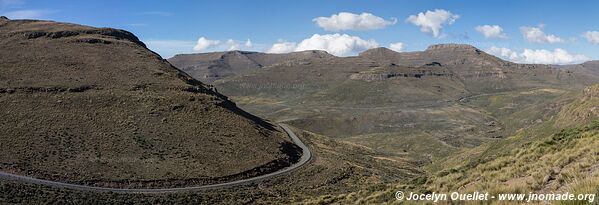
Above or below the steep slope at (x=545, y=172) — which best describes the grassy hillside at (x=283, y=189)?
below

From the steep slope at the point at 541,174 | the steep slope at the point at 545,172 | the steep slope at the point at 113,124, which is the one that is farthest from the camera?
the steep slope at the point at 113,124

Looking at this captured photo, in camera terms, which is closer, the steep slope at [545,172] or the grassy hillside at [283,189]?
the steep slope at [545,172]

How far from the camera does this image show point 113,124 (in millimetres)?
79500

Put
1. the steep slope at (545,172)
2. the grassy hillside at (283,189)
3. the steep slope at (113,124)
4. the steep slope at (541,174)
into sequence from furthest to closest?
1. the steep slope at (113,124)
2. the grassy hillside at (283,189)
3. the steep slope at (545,172)
4. the steep slope at (541,174)

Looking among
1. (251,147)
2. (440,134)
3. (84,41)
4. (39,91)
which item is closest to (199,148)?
(251,147)

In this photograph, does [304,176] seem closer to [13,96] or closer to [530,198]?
[13,96]

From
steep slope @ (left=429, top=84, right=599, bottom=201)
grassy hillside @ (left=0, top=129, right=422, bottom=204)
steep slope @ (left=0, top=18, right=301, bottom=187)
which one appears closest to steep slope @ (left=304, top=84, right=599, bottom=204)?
steep slope @ (left=429, top=84, right=599, bottom=201)

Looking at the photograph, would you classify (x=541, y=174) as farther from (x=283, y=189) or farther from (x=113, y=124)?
(x=113, y=124)

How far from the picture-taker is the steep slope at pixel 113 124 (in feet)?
216

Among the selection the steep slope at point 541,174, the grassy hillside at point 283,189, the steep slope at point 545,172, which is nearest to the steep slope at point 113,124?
the grassy hillside at point 283,189

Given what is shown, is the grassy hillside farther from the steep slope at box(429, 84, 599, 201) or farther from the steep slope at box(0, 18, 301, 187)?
the steep slope at box(429, 84, 599, 201)

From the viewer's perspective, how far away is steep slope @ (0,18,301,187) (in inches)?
2596

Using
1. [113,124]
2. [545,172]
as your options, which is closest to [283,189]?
[113,124]

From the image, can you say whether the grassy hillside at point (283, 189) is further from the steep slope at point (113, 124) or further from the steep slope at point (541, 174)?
the steep slope at point (541, 174)
